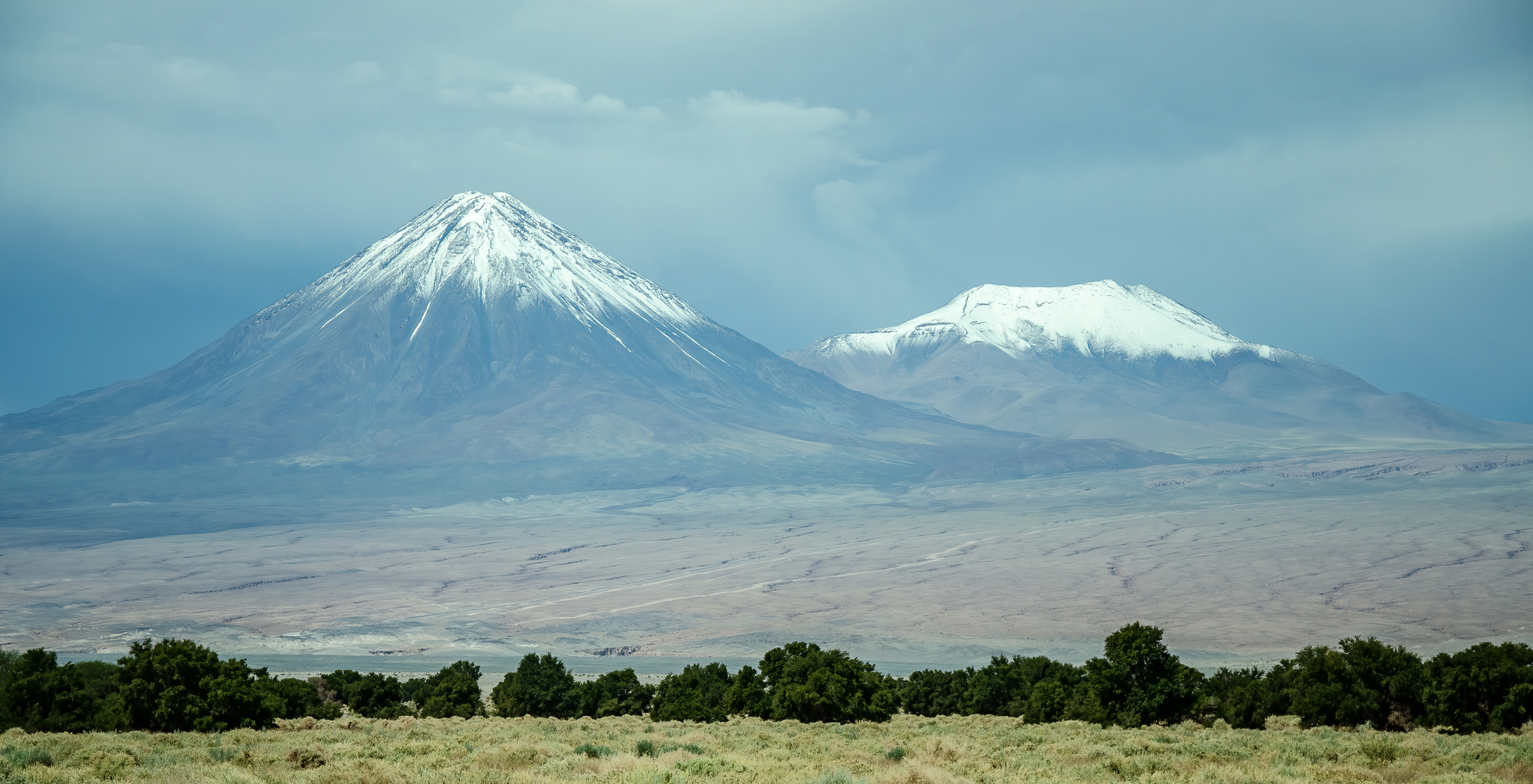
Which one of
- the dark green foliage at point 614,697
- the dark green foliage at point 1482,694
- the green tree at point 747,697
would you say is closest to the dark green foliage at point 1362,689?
the dark green foliage at point 1482,694

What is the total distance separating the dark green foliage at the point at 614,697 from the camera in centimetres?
3922

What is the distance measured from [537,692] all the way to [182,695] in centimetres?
1348

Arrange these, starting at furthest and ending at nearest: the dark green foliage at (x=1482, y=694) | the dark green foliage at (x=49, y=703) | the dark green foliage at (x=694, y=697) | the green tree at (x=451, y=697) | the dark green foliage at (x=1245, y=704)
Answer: the green tree at (x=451, y=697)
the dark green foliage at (x=694, y=697)
the dark green foliage at (x=1245, y=704)
the dark green foliage at (x=49, y=703)
the dark green foliage at (x=1482, y=694)

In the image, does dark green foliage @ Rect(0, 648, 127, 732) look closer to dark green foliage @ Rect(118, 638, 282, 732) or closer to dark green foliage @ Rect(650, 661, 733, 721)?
dark green foliage @ Rect(118, 638, 282, 732)

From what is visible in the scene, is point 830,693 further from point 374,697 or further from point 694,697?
point 374,697

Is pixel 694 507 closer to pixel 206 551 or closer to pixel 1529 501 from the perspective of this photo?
pixel 206 551

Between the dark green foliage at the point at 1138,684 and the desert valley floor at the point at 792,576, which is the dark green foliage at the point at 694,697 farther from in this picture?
the desert valley floor at the point at 792,576

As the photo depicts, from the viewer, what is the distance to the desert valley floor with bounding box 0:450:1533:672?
82438 millimetres

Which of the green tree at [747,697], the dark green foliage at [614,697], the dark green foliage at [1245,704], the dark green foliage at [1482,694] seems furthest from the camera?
the dark green foliage at [614,697]

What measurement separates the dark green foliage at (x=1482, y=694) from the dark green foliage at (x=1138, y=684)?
6.11 m

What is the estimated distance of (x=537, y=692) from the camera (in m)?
38.8

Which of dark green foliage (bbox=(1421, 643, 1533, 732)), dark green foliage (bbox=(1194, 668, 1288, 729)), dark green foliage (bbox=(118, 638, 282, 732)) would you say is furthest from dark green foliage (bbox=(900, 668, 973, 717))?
dark green foliage (bbox=(118, 638, 282, 732))

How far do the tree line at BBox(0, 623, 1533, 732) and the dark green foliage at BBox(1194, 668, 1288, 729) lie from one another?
0.21ft

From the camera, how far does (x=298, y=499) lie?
195375mm
